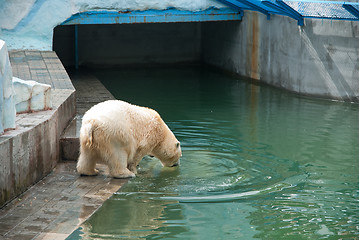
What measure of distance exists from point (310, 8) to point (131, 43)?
314 inches

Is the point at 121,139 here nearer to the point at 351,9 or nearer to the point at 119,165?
the point at 119,165

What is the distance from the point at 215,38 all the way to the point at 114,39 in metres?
3.36

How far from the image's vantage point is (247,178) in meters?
7.16

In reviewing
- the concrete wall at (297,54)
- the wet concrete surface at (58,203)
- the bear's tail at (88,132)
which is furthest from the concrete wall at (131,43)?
Answer: the bear's tail at (88,132)

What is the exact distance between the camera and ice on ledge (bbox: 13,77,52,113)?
7223 millimetres

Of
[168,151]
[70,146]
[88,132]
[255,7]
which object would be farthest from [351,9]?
[88,132]

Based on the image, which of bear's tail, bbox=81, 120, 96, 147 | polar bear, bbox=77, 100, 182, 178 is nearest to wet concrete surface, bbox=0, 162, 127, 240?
polar bear, bbox=77, 100, 182, 178

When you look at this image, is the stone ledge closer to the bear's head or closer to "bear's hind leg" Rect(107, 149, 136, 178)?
"bear's hind leg" Rect(107, 149, 136, 178)

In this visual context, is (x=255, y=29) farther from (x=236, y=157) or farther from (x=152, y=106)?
(x=236, y=157)

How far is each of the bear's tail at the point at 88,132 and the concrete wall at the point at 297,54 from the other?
7.43 m


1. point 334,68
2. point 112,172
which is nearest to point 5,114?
point 112,172

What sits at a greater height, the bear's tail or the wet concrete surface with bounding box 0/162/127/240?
the bear's tail

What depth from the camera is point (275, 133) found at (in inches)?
387

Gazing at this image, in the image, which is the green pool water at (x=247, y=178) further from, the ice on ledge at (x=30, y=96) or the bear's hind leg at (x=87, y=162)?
the ice on ledge at (x=30, y=96)
